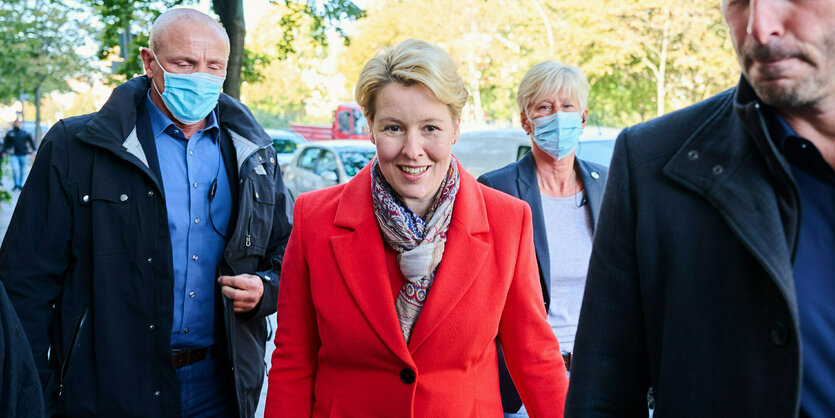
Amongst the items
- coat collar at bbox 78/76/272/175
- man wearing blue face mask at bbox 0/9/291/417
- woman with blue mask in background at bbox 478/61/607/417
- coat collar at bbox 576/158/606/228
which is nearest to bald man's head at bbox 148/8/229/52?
man wearing blue face mask at bbox 0/9/291/417

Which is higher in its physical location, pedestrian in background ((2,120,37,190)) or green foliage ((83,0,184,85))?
green foliage ((83,0,184,85))

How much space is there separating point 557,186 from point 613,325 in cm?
232

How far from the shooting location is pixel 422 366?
250 cm

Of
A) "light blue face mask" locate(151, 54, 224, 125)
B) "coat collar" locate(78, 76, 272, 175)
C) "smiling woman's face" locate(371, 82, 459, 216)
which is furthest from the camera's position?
"light blue face mask" locate(151, 54, 224, 125)

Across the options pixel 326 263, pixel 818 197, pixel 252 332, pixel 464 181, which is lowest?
pixel 252 332

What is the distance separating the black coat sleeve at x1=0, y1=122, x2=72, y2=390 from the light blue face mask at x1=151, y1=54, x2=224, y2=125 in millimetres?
452

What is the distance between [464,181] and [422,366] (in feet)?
2.21

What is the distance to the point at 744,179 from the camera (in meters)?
1.56

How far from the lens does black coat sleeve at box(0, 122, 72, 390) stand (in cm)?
289

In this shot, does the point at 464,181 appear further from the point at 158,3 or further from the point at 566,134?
the point at 158,3

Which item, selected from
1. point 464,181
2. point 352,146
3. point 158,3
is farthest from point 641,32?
point 464,181

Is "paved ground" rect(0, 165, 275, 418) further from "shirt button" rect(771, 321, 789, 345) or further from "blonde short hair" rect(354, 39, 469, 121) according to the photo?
"shirt button" rect(771, 321, 789, 345)

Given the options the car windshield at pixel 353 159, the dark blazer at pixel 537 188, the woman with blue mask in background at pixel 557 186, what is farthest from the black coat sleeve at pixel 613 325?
the car windshield at pixel 353 159

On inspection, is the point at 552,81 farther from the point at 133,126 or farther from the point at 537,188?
the point at 133,126
